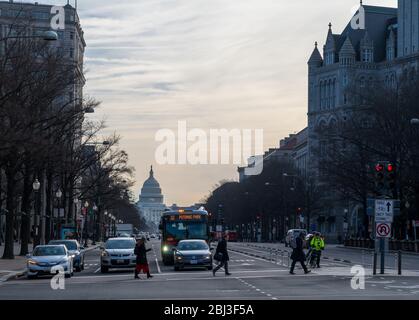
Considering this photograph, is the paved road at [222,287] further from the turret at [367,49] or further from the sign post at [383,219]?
the turret at [367,49]

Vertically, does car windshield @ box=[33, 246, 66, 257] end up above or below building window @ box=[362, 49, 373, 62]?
below

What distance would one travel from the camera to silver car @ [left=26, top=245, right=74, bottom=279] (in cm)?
4059

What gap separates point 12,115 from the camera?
147 feet

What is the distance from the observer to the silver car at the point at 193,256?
1807 inches

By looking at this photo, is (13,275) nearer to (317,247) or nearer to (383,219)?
(317,247)

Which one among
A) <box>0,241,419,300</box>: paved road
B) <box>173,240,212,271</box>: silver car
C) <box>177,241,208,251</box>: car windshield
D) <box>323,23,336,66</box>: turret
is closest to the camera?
<box>0,241,419,300</box>: paved road

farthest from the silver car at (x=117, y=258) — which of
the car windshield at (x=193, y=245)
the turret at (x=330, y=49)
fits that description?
the turret at (x=330, y=49)

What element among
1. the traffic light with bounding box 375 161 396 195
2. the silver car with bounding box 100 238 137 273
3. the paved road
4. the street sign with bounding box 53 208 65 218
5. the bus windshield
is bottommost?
the paved road

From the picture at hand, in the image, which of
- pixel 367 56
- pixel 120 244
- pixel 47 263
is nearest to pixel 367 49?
pixel 367 56

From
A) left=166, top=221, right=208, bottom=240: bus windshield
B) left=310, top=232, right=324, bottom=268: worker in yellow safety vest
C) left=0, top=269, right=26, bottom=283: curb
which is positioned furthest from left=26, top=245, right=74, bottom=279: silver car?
left=310, top=232, right=324, bottom=268: worker in yellow safety vest

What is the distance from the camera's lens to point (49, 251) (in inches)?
1651

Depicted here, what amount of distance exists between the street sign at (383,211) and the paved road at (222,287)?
103 inches

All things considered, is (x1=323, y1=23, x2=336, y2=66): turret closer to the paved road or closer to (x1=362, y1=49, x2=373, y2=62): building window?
(x1=362, y1=49, x2=373, y2=62): building window
